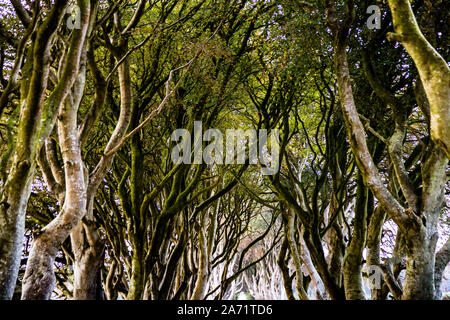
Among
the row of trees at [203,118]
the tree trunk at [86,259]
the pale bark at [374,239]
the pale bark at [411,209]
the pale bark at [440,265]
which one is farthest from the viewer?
the pale bark at [374,239]

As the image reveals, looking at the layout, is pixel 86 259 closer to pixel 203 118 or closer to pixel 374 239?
pixel 203 118

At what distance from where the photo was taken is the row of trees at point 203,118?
10.8 feet

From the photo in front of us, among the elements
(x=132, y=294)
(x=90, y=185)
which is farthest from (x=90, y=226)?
(x=132, y=294)

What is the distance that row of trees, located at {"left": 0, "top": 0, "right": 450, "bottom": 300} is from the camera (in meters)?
3.30

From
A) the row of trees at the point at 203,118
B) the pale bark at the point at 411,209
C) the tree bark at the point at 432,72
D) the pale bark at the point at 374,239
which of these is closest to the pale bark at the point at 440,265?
the row of trees at the point at 203,118

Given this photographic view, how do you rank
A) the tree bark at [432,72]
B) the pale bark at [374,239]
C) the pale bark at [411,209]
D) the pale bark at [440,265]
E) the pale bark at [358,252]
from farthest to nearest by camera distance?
the pale bark at [374,239]
the pale bark at [358,252]
the pale bark at [440,265]
the pale bark at [411,209]
the tree bark at [432,72]

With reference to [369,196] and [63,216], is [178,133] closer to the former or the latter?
[63,216]

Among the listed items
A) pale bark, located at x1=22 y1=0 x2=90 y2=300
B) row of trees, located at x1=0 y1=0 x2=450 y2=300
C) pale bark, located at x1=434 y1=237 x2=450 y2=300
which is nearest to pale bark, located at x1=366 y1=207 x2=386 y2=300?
row of trees, located at x1=0 y1=0 x2=450 y2=300

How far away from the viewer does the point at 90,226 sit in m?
4.77

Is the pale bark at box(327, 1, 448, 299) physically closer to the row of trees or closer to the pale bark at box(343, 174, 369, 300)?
the row of trees

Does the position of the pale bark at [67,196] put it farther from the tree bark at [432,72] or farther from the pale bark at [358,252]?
the pale bark at [358,252]

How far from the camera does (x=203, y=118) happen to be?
7344 millimetres
